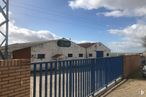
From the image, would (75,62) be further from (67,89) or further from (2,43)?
(2,43)

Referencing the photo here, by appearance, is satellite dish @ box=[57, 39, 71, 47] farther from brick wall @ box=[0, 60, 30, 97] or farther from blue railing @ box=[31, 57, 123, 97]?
brick wall @ box=[0, 60, 30, 97]

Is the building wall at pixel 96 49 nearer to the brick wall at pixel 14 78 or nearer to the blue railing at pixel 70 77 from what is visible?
the blue railing at pixel 70 77

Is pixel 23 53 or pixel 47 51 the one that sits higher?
pixel 47 51

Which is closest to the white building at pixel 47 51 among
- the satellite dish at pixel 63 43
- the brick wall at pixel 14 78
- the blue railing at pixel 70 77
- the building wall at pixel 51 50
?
the building wall at pixel 51 50

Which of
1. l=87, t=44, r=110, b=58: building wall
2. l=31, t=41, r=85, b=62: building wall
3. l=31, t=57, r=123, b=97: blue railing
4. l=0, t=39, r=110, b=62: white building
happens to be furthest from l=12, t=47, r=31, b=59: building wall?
l=31, t=57, r=123, b=97: blue railing

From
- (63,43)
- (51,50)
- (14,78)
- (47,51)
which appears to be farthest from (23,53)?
(14,78)

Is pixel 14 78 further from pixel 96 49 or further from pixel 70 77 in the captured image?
pixel 96 49

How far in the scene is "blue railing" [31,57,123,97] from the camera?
6841 millimetres

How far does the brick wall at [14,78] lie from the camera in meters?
5.04

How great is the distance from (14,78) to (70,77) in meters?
3.33

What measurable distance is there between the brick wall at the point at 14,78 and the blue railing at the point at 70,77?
22.1 inches

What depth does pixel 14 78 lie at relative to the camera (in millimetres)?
5332

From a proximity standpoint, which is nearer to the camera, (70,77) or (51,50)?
(70,77)

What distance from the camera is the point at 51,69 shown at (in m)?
7.13
